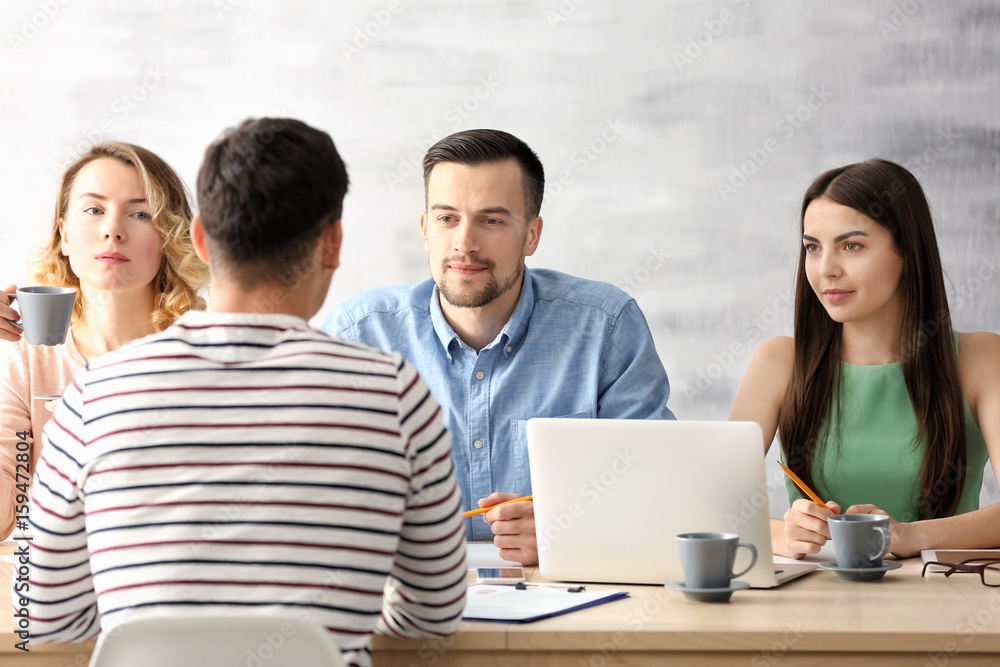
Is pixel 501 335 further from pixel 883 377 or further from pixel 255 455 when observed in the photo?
pixel 255 455

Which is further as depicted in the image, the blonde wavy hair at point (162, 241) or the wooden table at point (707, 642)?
the blonde wavy hair at point (162, 241)

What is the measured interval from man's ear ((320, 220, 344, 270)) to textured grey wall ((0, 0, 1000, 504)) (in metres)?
2.05

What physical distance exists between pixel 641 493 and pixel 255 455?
0.60 meters

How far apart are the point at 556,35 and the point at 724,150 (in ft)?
2.16

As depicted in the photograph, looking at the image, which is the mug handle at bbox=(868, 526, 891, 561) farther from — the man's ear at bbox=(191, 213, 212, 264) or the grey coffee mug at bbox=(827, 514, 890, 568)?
the man's ear at bbox=(191, 213, 212, 264)

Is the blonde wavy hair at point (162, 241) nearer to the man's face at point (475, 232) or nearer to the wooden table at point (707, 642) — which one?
the man's face at point (475, 232)

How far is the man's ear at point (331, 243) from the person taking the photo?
1031 mm

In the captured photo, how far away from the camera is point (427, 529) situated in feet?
3.31

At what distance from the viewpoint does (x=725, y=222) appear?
3025mm

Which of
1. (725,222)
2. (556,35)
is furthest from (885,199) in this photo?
(556,35)

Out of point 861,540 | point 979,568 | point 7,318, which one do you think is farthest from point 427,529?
point 7,318

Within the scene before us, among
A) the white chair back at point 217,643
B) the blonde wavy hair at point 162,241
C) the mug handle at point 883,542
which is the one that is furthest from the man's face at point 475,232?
the white chair back at point 217,643

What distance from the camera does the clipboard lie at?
115 centimetres

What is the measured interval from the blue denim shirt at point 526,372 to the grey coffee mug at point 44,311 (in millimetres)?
793
